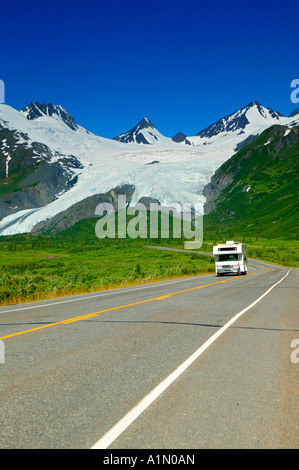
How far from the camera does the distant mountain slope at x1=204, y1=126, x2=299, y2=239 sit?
14225 centimetres

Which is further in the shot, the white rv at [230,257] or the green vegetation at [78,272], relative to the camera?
the white rv at [230,257]

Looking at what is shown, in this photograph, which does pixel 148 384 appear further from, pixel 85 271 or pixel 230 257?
pixel 85 271

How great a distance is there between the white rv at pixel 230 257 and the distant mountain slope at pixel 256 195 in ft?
313

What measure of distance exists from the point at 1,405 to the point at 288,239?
119m

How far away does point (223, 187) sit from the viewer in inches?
7269

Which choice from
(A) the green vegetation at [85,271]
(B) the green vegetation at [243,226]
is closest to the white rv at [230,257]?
(A) the green vegetation at [85,271]

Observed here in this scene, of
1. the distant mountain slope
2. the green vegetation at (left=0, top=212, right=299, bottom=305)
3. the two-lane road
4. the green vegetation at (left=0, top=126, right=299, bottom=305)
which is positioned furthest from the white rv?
the distant mountain slope

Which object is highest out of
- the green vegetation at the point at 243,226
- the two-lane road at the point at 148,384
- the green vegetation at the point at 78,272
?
the green vegetation at the point at 243,226

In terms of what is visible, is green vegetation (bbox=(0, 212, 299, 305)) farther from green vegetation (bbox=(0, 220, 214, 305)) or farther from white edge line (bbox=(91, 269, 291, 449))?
white edge line (bbox=(91, 269, 291, 449))

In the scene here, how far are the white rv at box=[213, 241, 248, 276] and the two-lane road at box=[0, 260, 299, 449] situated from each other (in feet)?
86.8

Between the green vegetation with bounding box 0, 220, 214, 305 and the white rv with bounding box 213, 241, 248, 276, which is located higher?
the white rv with bounding box 213, 241, 248, 276

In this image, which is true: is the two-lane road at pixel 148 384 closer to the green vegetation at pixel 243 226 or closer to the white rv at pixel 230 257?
the white rv at pixel 230 257

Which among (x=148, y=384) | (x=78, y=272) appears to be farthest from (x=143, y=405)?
(x=78, y=272)

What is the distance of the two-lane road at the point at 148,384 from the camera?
3.88 meters
